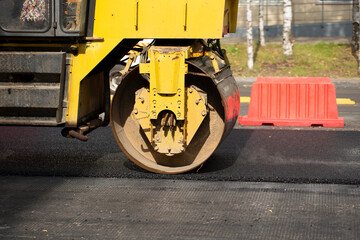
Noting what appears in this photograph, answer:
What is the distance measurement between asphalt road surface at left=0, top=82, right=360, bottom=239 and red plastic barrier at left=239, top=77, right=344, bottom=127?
1177 mm

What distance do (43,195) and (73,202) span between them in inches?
16.8

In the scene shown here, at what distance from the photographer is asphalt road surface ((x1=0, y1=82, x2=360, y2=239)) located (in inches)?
227

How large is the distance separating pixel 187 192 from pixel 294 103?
15.4 ft

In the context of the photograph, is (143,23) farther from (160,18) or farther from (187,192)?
(187,192)

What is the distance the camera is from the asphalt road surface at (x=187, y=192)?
18.9 ft

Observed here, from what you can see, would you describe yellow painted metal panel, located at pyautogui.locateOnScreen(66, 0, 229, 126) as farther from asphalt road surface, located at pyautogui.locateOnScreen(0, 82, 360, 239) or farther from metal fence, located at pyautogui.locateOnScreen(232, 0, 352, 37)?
metal fence, located at pyautogui.locateOnScreen(232, 0, 352, 37)

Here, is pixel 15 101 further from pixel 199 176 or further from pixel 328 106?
pixel 328 106

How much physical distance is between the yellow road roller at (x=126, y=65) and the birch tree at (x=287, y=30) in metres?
14.0

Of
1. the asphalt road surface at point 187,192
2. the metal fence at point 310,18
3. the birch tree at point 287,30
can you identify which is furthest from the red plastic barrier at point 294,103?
the metal fence at point 310,18

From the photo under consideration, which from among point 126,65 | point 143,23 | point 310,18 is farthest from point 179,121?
point 310,18

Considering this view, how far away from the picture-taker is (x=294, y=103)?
11.2 m

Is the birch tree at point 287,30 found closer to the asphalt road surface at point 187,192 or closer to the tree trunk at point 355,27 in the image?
the tree trunk at point 355,27

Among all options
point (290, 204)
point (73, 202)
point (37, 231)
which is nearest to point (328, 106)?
point (290, 204)

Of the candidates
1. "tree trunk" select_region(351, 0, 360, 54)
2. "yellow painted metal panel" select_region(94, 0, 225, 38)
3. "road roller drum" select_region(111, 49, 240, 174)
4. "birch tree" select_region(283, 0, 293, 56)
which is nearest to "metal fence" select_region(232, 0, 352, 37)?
"tree trunk" select_region(351, 0, 360, 54)
